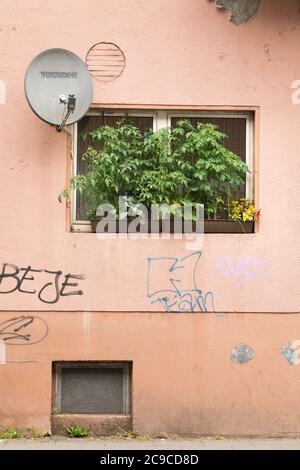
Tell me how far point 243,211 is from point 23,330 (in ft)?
8.07

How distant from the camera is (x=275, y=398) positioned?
750 centimetres

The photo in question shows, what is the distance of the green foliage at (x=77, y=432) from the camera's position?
738 centimetres

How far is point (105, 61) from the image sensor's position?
25.0 feet

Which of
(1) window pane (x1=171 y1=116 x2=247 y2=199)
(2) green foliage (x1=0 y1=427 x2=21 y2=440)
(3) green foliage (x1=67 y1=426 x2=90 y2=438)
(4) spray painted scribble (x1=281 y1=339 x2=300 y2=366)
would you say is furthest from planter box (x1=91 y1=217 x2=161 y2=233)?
(2) green foliage (x1=0 y1=427 x2=21 y2=440)

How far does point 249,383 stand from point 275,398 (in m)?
0.29

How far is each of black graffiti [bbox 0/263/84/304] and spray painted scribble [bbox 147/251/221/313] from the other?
71 cm

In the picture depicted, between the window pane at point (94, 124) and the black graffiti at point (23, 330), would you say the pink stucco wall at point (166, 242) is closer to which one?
the black graffiti at point (23, 330)

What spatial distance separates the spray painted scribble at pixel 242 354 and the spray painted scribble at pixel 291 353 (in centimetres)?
32

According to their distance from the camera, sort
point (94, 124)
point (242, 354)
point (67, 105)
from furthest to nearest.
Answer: point (94, 124) → point (242, 354) → point (67, 105)

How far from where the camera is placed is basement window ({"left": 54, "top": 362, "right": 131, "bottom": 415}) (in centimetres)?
757

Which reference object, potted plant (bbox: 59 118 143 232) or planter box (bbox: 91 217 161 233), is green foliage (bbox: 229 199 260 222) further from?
potted plant (bbox: 59 118 143 232)

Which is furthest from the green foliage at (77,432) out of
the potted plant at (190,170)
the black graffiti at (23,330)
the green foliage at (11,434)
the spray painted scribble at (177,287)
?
the potted plant at (190,170)

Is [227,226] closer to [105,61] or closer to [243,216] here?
[243,216]

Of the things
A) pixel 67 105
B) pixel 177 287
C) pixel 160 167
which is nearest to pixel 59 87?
pixel 67 105
